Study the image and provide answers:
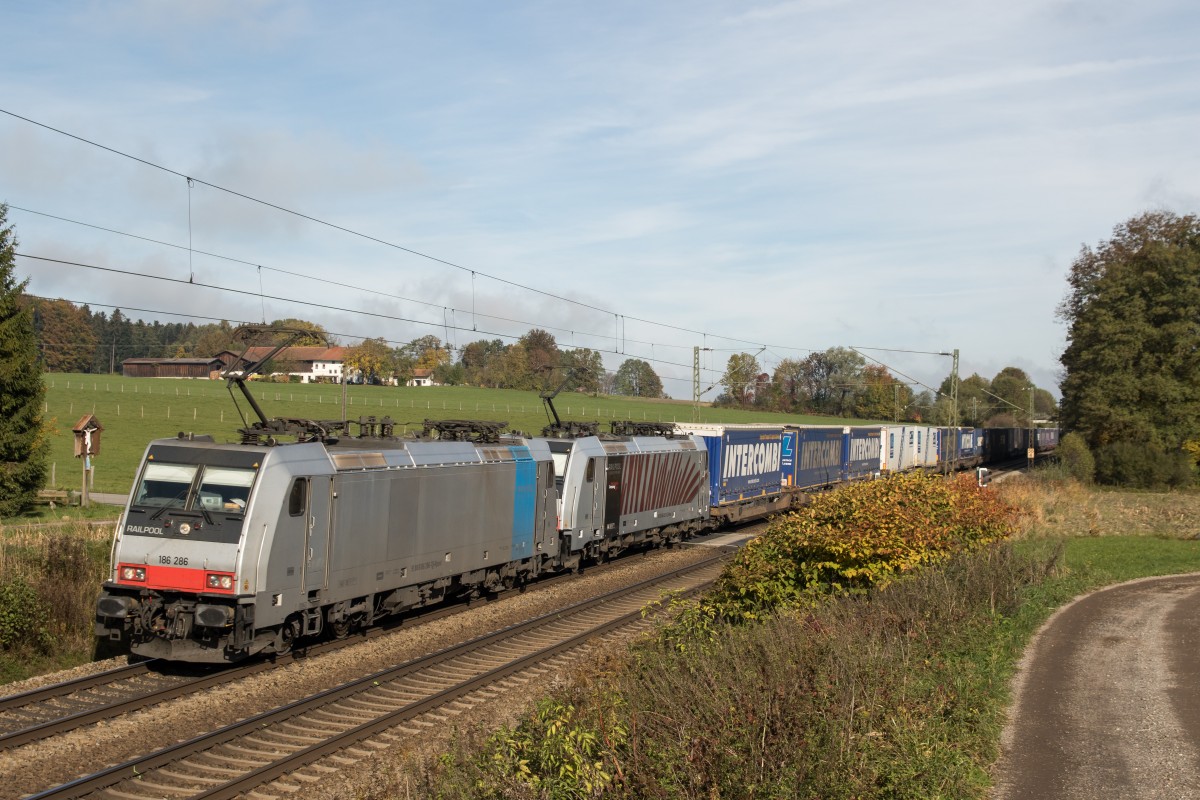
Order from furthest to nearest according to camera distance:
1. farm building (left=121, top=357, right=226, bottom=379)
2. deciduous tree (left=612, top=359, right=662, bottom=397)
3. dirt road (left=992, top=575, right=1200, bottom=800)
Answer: deciduous tree (left=612, top=359, right=662, bottom=397)
farm building (left=121, top=357, right=226, bottom=379)
dirt road (left=992, top=575, right=1200, bottom=800)

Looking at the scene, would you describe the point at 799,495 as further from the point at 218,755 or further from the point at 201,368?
the point at 201,368

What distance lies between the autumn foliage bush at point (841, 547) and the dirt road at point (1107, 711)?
2.05m

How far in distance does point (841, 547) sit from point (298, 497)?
742 cm

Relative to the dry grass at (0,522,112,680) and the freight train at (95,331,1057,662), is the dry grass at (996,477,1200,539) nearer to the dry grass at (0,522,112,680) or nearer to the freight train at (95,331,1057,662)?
the freight train at (95,331,1057,662)

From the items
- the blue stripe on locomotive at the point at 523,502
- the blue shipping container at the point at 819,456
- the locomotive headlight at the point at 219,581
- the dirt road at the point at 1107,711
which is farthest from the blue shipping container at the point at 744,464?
the locomotive headlight at the point at 219,581

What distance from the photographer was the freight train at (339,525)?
12.9 metres

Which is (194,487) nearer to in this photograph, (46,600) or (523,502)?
(46,600)

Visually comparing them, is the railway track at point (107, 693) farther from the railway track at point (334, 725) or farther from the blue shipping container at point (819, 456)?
the blue shipping container at point (819, 456)

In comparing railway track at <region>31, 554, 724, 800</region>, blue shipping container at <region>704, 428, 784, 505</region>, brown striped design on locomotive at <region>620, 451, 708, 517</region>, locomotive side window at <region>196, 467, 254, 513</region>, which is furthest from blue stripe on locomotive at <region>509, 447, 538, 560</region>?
blue shipping container at <region>704, 428, 784, 505</region>

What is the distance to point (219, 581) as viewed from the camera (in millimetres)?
12711

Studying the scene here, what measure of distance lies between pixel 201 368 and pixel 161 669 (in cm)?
8463

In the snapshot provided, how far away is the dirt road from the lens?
8.21 metres

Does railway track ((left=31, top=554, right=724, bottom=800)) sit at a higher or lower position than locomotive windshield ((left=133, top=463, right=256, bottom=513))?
lower

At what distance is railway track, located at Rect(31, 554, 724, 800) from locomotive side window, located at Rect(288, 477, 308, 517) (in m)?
2.40
